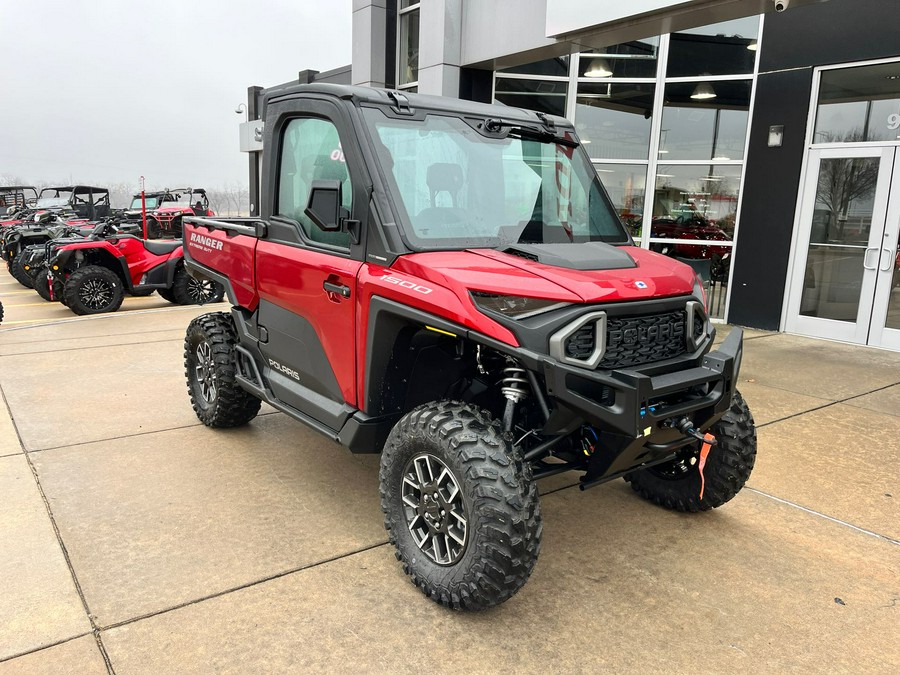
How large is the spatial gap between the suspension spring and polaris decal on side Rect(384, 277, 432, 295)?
47cm

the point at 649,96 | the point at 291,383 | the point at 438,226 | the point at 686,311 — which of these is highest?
the point at 649,96

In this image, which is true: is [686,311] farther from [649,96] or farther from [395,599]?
[649,96]

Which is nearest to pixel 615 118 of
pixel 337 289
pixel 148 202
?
pixel 337 289

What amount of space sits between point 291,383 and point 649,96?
838 cm

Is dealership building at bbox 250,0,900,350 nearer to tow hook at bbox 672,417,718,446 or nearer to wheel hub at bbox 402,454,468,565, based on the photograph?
tow hook at bbox 672,417,718,446

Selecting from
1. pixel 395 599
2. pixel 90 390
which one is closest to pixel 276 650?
pixel 395 599

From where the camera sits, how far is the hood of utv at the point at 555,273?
2.72m

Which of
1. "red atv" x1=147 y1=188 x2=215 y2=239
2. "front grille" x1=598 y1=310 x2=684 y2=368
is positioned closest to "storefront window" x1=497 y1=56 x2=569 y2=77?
"front grille" x1=598 y1=310 x2=684 y2=368

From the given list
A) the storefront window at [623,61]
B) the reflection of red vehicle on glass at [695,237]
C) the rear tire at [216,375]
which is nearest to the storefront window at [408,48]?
the storefront window at [623,61]

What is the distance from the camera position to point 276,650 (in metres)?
2.61

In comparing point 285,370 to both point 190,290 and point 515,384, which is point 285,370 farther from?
point 190,290

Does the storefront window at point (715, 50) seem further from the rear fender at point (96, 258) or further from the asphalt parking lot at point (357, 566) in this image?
the rear fender at point (96, 258)

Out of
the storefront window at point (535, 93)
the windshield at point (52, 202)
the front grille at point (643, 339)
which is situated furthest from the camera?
the windshield at point (52, 202)

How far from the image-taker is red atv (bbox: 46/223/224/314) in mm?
10141
